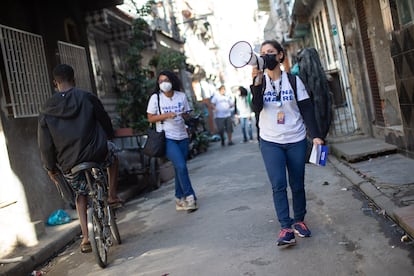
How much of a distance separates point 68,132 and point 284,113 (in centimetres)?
203

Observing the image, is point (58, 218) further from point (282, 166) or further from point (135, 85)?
point (135, 85)

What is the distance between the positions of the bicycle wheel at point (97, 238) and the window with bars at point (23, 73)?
8.21 ft

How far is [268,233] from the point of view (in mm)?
5090

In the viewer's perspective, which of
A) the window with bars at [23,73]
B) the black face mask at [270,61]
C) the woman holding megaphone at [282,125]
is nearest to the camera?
the black face mask at [270,61]

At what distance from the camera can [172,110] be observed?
6785 mm

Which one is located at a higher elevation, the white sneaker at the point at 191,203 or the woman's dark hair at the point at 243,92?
the woman's dark hair at the point at 243,92

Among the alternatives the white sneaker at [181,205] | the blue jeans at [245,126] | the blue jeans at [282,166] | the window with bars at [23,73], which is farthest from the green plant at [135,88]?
the blue jeans at [282,166]

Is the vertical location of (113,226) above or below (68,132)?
below

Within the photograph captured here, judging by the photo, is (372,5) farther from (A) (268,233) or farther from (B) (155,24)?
(B) (155,24)

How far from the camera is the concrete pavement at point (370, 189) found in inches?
200

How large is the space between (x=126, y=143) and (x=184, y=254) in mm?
4838

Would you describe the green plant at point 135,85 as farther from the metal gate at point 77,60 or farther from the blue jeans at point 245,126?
the blue jeans at point 245,126

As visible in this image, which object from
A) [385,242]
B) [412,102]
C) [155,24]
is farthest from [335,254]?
[155,24]

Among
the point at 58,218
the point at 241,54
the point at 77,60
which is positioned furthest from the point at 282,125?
the point at 77,60
